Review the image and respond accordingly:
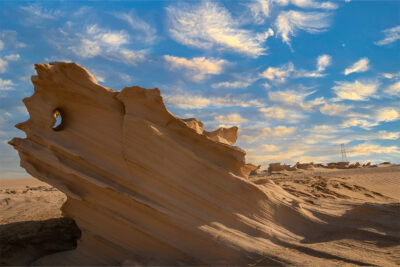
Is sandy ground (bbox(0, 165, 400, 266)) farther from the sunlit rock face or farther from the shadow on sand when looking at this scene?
the sunlit rock face

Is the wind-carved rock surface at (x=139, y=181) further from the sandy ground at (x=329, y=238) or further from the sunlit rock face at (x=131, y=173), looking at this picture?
the sandy ground at (x=329, y=238)

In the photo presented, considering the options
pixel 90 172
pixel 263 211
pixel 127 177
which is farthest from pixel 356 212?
pixel 90 172

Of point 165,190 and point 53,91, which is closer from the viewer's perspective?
point 165,190

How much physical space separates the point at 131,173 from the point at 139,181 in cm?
21

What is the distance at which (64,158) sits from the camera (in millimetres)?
5094

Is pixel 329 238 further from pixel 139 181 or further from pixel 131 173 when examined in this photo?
pixel 131 173

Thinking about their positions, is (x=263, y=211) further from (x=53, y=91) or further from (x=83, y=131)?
(x=53, y=91)

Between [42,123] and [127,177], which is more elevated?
[42,123]

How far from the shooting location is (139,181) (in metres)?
4.93

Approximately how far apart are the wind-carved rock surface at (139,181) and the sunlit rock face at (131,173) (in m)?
0.02

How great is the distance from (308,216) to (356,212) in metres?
1.04

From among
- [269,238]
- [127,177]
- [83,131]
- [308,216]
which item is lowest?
[269,238]

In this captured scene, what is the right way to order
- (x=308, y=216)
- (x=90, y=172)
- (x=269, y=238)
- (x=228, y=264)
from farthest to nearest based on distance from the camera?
(x=308, y=216) < (x=90, y=172) < (x=269, y=238) < (x=228, y=264)

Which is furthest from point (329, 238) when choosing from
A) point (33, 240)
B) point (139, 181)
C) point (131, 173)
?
point (33, 240)
